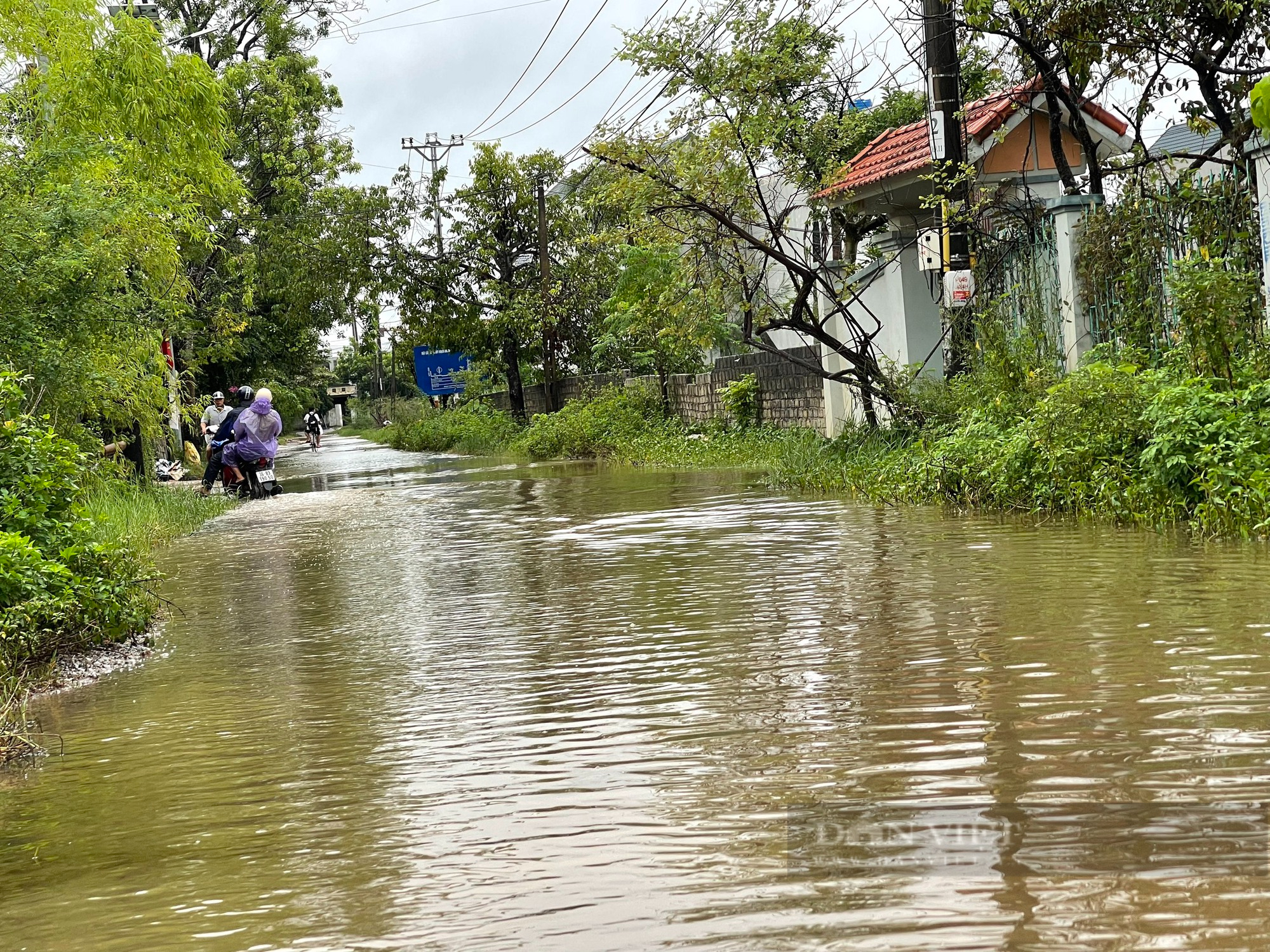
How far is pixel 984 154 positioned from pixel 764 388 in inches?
274

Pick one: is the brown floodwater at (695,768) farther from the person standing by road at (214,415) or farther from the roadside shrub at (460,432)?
the roadside shrub at (460,432)

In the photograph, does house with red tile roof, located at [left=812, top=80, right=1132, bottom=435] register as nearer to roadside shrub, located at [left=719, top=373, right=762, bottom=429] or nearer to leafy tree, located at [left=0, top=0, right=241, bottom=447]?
roadside shrub, located at [left=719, top=373, right=762, bottom=429]

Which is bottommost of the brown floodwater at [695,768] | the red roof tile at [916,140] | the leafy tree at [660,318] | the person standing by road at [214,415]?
the brown floodwater at [695,768]

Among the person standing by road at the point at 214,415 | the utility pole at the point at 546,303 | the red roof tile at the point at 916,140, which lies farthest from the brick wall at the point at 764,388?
the person standing by road at the point at 214,415

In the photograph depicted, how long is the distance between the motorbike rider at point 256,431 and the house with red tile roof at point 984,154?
8.12 m

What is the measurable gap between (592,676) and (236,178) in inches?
476

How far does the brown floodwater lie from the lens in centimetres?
323

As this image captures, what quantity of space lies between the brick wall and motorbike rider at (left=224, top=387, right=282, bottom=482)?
23.7ft

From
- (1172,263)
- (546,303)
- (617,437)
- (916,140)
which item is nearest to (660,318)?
(617,437)

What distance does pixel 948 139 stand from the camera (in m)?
13.6

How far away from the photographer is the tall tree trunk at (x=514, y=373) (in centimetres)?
3709

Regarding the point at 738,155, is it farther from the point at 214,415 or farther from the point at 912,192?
the point at 214,415

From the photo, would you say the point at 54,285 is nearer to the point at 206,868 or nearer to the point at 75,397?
the point at 75,397

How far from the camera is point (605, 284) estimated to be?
3591 cm
